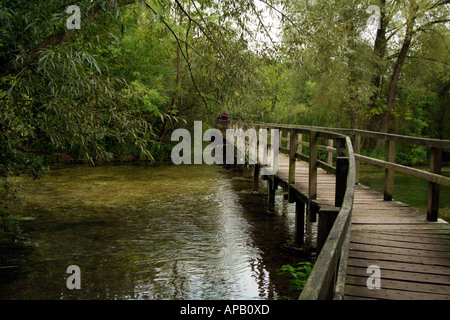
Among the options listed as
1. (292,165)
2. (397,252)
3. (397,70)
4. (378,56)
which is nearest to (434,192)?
(397,252)

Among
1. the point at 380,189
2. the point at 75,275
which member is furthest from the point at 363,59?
the point at 75,275

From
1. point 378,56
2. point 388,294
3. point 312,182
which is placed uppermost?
point 378,56

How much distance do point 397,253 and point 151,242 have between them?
5964 millimetres

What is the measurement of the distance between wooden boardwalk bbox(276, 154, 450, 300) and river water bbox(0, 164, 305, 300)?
2.01 m

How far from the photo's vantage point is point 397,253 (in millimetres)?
4688

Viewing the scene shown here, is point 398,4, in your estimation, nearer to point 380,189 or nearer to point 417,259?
point 380,189

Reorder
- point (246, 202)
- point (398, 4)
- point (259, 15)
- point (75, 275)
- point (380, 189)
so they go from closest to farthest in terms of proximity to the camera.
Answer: point (75, 275), point (259, 15), point (246, 202), point (380, 189), point (398, 4)

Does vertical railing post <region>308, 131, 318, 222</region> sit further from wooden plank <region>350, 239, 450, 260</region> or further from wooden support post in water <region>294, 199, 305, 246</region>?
wooden plank <region>350, 239, 450, 260</region>

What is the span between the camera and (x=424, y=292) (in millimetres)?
3773

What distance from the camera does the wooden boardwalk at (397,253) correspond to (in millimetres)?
3777

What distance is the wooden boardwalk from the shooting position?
3777 millimetres

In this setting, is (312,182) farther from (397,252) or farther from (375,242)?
(397,252)

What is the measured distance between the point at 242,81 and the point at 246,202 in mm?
7000

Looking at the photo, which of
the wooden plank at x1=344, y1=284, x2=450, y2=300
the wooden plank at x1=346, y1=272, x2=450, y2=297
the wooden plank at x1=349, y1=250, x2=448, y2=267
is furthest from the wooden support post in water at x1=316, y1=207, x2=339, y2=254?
the wooden plank at x1=349, y1=250, x2=448, y2=267
